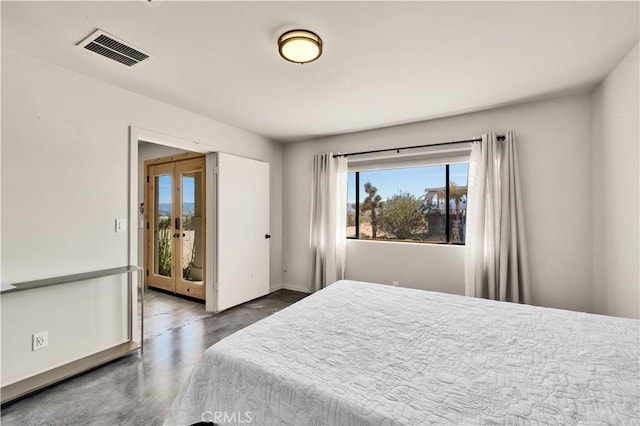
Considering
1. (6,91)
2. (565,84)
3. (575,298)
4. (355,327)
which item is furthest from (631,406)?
(6,91)

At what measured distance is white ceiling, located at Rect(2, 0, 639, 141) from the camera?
1.68 m

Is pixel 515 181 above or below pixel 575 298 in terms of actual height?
above

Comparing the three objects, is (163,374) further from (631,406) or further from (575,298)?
(575,298)

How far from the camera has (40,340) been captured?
217cm

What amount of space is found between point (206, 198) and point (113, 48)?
208cm

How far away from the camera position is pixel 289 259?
16.1ft

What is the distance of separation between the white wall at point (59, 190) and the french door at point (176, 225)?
1520 mm

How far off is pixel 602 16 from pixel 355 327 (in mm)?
2443

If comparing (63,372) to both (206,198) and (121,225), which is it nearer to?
(121,225)

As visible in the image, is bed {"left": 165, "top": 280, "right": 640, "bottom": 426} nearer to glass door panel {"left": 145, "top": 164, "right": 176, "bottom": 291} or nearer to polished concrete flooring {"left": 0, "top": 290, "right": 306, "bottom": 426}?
polished concrete flooring {"left": 0, "top": 290, "right": 306, "bottom": 426}

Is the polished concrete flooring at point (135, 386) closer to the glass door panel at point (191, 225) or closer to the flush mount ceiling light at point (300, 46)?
the glass door panel at point (191, 225)

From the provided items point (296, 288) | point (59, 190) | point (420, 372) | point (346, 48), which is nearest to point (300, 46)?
point (346, 48)

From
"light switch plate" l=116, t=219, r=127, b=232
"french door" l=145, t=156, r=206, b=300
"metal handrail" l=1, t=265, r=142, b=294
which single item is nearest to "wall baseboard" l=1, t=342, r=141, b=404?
"metal handrail" l=1, t=265, r=142, b=294

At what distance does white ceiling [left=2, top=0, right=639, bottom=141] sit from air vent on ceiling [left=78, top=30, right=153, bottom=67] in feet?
0.20
